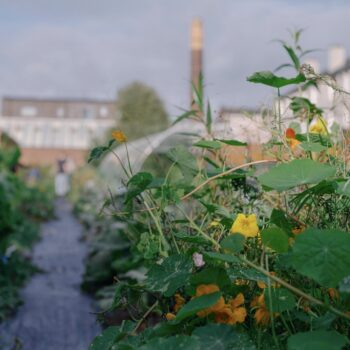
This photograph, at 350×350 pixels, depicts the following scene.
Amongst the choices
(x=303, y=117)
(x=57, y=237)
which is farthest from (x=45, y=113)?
(x=303, y=117)

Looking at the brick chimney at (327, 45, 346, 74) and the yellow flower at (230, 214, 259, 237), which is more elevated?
the brick chimney at (327, 45, 346, 74)

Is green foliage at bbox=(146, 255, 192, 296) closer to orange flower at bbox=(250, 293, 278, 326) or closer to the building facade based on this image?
orange flower at bbox=(250, 293, 278, 326)

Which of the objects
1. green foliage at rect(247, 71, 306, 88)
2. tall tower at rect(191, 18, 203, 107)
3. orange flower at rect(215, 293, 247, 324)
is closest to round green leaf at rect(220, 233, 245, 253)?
orange flower at rect(215, 293, 247, 324)

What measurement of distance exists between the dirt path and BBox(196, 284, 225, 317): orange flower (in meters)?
2.65

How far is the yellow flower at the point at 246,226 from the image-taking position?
1.23m

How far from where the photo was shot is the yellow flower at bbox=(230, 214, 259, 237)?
123 centimetres

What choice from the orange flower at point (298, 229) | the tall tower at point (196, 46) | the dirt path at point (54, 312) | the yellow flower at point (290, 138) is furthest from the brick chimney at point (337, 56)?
the orange flower at point (298, 229)

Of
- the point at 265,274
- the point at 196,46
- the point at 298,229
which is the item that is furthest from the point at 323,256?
the point at 196,46

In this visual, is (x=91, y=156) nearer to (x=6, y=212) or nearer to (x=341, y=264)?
(x=341, y=264)

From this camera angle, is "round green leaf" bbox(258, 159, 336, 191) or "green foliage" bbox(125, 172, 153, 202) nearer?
"round green leaf" bbox(258, 159, 336, 191)

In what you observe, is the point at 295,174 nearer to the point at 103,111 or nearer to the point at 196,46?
the point at 196,46

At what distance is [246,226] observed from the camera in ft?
4.05

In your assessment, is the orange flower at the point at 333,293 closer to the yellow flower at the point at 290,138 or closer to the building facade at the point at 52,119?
the yellow flower at the point at 290,138

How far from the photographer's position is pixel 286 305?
1054 millimetres
